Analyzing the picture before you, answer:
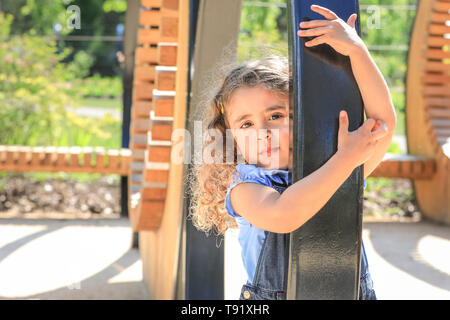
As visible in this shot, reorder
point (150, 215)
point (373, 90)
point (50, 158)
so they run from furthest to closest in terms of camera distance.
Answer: point (50, 158), point (150, 215), point (373, 90)

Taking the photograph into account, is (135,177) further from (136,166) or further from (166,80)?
(166,80)

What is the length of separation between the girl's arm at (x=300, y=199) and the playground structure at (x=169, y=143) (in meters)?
1.24

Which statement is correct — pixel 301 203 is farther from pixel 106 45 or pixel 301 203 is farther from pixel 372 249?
pixel 106 45

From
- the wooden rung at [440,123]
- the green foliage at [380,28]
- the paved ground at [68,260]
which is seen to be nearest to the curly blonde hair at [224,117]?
the paved ground at [68,260]

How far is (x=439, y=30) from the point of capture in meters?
5.81

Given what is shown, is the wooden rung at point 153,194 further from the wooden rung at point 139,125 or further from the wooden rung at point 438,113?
the wooden rung at point 438,113

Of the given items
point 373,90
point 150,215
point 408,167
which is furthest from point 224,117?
point 408,167

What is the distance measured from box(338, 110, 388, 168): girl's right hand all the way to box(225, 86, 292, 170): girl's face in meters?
0.44

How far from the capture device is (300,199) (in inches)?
40.5

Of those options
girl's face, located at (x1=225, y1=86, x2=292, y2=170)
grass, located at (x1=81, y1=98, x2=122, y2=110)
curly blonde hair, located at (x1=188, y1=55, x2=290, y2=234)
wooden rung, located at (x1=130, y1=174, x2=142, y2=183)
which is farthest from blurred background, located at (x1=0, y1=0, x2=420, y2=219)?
girl's face, located at (x1=225, y1=86, x2=292, y2=170)

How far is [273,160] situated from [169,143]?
1.46 metres

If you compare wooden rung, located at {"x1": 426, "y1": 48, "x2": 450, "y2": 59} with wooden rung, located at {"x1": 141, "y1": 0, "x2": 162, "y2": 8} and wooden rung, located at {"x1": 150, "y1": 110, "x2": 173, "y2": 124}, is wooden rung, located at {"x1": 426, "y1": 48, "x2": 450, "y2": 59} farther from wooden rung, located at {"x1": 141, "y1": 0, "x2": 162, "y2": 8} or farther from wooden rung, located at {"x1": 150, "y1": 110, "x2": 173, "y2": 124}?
wooden rung, located at {"x1": 150, "y1": 110, "x2": 173, "y2": 124}
